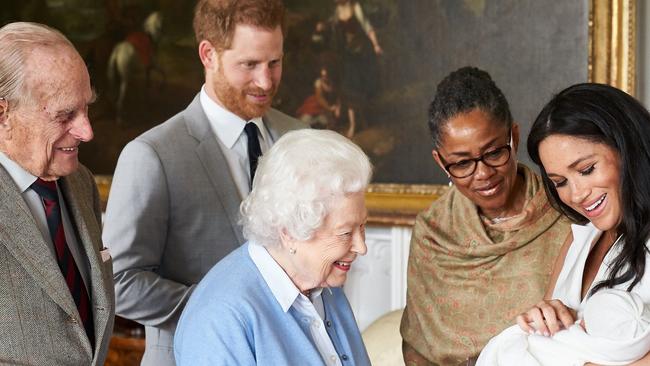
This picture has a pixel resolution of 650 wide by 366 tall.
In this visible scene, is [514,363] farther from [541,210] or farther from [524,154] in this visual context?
[524,154]

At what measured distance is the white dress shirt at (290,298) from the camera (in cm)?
290

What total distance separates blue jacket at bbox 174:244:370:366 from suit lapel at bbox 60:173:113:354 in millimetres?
332

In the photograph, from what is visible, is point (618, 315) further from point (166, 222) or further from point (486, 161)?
point (166, 222)

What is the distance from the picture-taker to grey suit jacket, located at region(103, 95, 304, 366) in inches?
145

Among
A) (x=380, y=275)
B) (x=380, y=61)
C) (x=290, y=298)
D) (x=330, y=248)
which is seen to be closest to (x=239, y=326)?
(x=290, y=298)

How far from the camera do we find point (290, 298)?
9.52ft

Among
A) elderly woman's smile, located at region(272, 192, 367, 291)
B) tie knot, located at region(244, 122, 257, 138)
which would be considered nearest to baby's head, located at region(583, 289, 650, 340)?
elderly woman's smile, located at region(272, 192, 367, 291)

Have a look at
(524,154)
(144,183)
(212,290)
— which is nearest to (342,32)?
(524,154)

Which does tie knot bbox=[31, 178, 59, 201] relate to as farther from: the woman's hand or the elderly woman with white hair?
the woman's hand

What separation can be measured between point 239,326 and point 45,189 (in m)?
0.80

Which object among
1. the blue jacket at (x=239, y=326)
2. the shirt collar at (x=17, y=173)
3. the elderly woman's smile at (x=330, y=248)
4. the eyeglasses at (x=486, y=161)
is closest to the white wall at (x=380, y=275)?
the eyeglasses at (x=486, y=161)

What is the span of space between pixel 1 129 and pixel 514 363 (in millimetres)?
1706

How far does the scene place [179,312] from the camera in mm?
3674

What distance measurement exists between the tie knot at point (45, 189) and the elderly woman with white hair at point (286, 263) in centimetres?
57
